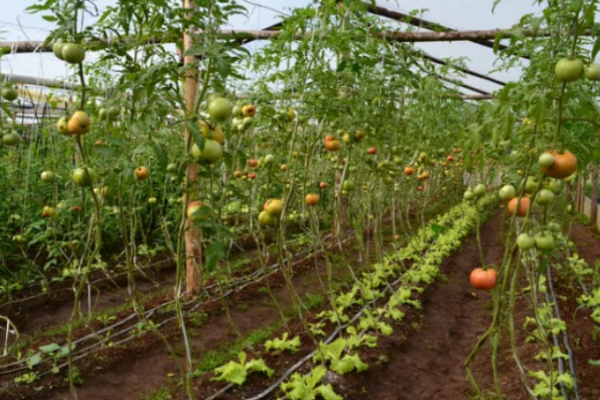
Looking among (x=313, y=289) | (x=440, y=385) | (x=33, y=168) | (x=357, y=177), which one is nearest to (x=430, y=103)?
(x=357, y=177)

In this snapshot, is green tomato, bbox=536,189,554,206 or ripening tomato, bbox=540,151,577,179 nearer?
ripening tomato, bbox=540,151,577,179

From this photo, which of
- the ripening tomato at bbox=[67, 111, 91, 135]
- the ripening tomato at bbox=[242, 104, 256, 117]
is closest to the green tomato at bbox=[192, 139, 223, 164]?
the ripening tomato at bbox=[67, 111, 91, 135]

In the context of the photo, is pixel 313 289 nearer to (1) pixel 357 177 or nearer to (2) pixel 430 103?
(1) pixel 357 177

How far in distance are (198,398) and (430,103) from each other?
3.82m

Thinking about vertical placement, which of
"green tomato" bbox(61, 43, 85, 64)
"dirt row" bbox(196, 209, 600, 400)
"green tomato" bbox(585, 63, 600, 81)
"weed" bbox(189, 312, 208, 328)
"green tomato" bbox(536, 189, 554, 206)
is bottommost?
"weed" bbox(189, 312, 208, 328)

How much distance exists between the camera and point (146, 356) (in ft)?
11.4

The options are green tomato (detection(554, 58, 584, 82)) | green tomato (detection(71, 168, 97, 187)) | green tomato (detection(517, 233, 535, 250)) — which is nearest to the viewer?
green tomato (detection(554, 58, 584, 82))

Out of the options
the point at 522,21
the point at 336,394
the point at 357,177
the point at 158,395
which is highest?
the point at 522,21

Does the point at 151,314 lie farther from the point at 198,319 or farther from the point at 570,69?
the point at 570,69

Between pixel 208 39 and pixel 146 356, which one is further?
pixel 146 356

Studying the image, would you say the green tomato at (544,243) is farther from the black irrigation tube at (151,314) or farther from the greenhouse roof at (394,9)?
the greenhouse roof at (394,9)

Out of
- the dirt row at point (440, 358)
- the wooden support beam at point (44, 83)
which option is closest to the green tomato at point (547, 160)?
the dirt row at point (440, 358)

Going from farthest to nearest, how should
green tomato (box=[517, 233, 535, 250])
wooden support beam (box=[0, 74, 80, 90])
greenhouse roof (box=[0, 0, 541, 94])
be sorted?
greenhouse roof (box=[0, 0, 541, 94])
wooden support beam (box=[0, 74, 80, 90])
green tomato (box=[517, 233, 535, 250])

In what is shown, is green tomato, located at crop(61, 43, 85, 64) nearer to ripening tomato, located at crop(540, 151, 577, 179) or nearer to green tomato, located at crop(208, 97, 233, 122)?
green tomato, located at crop(208, 97, 233, 122)
